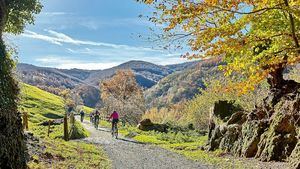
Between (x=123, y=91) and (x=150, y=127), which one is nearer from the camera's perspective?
(x=150, y=127)

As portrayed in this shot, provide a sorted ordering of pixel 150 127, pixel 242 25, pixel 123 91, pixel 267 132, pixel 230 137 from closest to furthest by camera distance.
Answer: pixel 242 25 < pixel 267 132 < pixel 230 137 < pixel 150 127 < pixel 123 91

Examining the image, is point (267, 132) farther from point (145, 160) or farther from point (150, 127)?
point (150, 127)

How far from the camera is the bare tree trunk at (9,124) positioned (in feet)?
41.7

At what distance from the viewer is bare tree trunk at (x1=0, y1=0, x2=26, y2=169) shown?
12711mm

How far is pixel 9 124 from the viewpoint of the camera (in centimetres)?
1362

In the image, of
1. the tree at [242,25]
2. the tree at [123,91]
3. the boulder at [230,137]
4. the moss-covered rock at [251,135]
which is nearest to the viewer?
the tree at [242,25]

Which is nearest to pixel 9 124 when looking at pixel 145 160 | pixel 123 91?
pixel 145 160

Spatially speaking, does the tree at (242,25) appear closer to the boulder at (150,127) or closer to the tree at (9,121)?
the tree at (9,121)

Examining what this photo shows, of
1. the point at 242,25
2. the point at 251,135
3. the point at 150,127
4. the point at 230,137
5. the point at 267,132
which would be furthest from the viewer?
the point at 150,127

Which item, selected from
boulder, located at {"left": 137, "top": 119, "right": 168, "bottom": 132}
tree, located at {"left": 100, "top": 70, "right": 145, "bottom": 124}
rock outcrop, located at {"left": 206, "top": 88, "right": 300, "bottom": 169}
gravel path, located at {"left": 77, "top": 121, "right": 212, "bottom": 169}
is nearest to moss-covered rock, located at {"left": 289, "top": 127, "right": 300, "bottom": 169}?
rock outcrop, located at {"left": 206, "top": 88, "right": 300, "bottom": 169}

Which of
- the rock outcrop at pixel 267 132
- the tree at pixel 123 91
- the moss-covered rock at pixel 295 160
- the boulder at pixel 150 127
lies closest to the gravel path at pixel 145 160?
the rock outcrop at pixel 267 132

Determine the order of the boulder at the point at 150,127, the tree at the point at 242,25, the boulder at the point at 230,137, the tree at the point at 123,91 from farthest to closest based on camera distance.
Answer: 1. the tree at the point at 123,91
2. the boulder at the point at 150,127
3. the boulder at the point at 230,137
4. the tree at the point at 242,25

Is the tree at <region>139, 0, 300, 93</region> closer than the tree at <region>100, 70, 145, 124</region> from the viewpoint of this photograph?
Yes

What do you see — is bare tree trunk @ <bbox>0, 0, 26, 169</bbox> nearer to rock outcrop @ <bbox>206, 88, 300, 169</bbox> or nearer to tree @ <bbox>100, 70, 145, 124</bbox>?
rock outcrop @ <bbox>206, 88, 300, 169</bbox>
